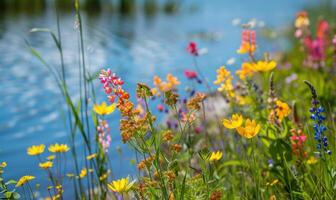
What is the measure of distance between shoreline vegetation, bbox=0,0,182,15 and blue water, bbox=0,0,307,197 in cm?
143

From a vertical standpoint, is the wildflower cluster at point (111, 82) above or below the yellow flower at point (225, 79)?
above

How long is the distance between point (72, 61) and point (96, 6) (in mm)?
14804

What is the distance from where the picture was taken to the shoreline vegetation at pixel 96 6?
21.5m

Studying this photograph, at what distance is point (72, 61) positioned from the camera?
34.0ft

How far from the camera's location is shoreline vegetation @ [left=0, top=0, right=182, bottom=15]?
21.5m

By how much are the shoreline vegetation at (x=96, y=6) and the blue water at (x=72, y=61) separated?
1.43m

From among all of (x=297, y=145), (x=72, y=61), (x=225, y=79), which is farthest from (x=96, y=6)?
(x=297, y=145)

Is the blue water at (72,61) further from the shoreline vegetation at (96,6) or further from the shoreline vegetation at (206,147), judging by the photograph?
the shoreline vegetation at (96,6)

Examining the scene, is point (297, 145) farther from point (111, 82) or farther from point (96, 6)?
point (96, 6)

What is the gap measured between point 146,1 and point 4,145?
2388cm

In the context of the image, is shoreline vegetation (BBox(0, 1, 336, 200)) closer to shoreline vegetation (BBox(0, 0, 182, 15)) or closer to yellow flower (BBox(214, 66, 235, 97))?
yellow flower (BBox(214, 66, 235, 97))

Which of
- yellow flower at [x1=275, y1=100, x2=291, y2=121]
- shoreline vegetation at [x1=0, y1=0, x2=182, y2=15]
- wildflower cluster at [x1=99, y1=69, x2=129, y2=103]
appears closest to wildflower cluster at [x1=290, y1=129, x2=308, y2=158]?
yellow flower at [x1=275, y1=100, x2=291, y2=121]

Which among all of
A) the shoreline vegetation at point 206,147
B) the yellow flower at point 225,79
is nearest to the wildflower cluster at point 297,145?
the shoreline vegetation at point 206,147

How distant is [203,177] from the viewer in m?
1.90
